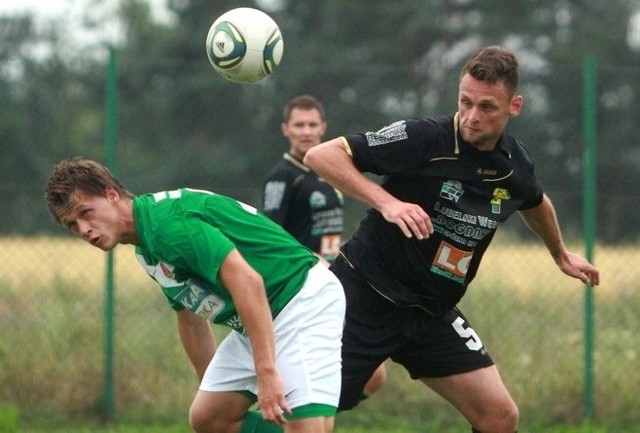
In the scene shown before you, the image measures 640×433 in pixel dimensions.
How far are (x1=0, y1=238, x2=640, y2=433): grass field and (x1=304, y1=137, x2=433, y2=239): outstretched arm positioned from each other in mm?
3512

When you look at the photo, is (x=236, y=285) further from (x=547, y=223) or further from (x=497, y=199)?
(x=547, y=223)

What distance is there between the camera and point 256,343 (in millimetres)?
4090

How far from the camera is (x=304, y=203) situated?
24.7ft

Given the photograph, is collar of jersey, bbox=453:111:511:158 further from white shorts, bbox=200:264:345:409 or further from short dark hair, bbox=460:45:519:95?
white shorts, bbox=200:264:345:409

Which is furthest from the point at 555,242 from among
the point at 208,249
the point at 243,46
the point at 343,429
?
the point at 343,429

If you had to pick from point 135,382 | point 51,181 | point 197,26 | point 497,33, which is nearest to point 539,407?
point 135,382

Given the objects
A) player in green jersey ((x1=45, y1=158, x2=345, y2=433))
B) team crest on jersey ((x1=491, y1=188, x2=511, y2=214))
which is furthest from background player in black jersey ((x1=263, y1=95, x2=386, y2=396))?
player in green jersey ((x1=45, y1=158, x2=345, y2=433))

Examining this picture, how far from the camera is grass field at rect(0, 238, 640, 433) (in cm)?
830

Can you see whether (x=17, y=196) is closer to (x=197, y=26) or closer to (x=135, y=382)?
Answer: (x=135, y=382)

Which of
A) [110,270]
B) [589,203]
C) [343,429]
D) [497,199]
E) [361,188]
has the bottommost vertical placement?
[343,429]

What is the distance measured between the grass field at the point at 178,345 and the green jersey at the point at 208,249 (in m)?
3.84

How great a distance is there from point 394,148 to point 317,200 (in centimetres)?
251

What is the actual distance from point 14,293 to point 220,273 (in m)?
4.72

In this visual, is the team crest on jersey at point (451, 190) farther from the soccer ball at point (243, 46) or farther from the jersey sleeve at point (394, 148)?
the soccer ball at point (243, 46)
